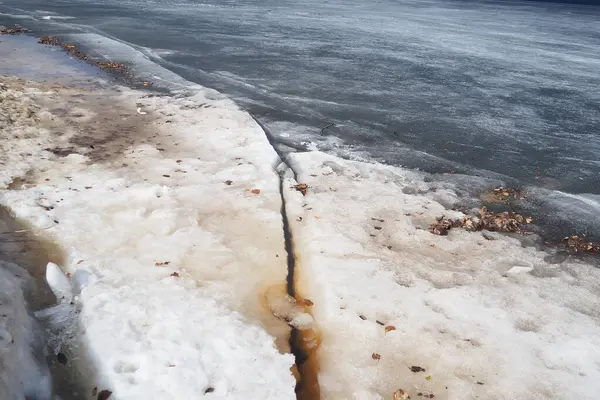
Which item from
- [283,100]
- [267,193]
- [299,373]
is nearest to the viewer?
[299,373]

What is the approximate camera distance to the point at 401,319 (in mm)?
3434

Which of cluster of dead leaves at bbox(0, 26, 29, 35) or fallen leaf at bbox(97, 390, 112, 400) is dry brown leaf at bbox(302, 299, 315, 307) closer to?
fallen leaf at bbox(97, 390, 112, 400)

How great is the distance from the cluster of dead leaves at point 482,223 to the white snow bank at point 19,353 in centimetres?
352

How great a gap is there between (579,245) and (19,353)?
15.9 ft

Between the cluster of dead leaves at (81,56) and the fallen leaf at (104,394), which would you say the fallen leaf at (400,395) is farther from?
the cluster of dead leaves at (81,56)

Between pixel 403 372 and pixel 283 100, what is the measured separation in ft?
20.5

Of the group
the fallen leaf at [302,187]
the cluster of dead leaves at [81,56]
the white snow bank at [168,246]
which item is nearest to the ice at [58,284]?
the white snow bank at [168,246]

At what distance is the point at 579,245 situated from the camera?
447cm

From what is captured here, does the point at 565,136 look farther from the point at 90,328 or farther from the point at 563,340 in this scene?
the point at 90,328

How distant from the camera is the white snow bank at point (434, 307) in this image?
2982 millimetres

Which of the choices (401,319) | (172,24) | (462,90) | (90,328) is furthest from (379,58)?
(90,328)

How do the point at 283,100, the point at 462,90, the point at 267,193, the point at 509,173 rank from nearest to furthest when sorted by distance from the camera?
the point at 267,193
the point at 509,173
the point at 283,100
the point at 462,90

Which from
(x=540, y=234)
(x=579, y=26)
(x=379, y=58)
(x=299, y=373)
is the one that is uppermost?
(x=579, y=26)

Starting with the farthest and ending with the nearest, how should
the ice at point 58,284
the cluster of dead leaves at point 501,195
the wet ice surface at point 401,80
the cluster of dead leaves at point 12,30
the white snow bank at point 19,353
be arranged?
the cluster of dead leaves at point 12,30 < the wet ice surface at point 401,80 < the cluster of dead leaves at point 501,195 < the ice at point 58,284 < the white snow bank at point 19,353
